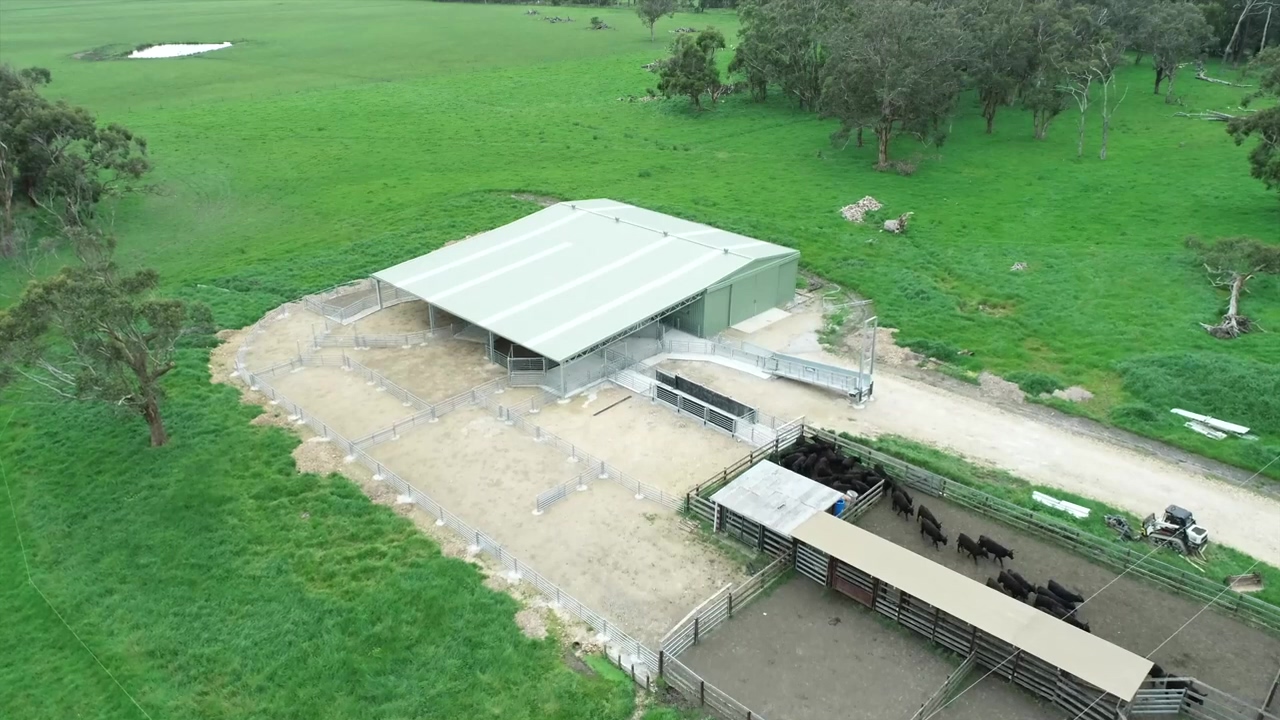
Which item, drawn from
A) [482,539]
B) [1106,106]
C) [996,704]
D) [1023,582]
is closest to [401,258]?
[482,539]

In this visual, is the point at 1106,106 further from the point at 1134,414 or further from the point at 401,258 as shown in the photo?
the point at 401,258

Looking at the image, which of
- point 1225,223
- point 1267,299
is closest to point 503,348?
point 1267,299

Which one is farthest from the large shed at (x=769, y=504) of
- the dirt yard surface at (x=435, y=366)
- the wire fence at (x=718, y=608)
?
the dirt yard surface at (x=435, y=366)

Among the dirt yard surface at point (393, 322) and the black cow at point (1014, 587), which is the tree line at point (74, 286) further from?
the black cow at point (1014, 587)

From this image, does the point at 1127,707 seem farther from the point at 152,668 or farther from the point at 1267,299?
the point at 1267,299

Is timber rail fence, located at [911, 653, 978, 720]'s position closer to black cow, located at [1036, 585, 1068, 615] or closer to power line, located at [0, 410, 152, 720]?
black cow, located at [1036, 585, 1068, 615]

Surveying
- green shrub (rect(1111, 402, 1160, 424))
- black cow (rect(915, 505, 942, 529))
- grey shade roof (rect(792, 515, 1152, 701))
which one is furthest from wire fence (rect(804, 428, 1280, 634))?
green shrub (rect(1111, 402, 1160, 424))
